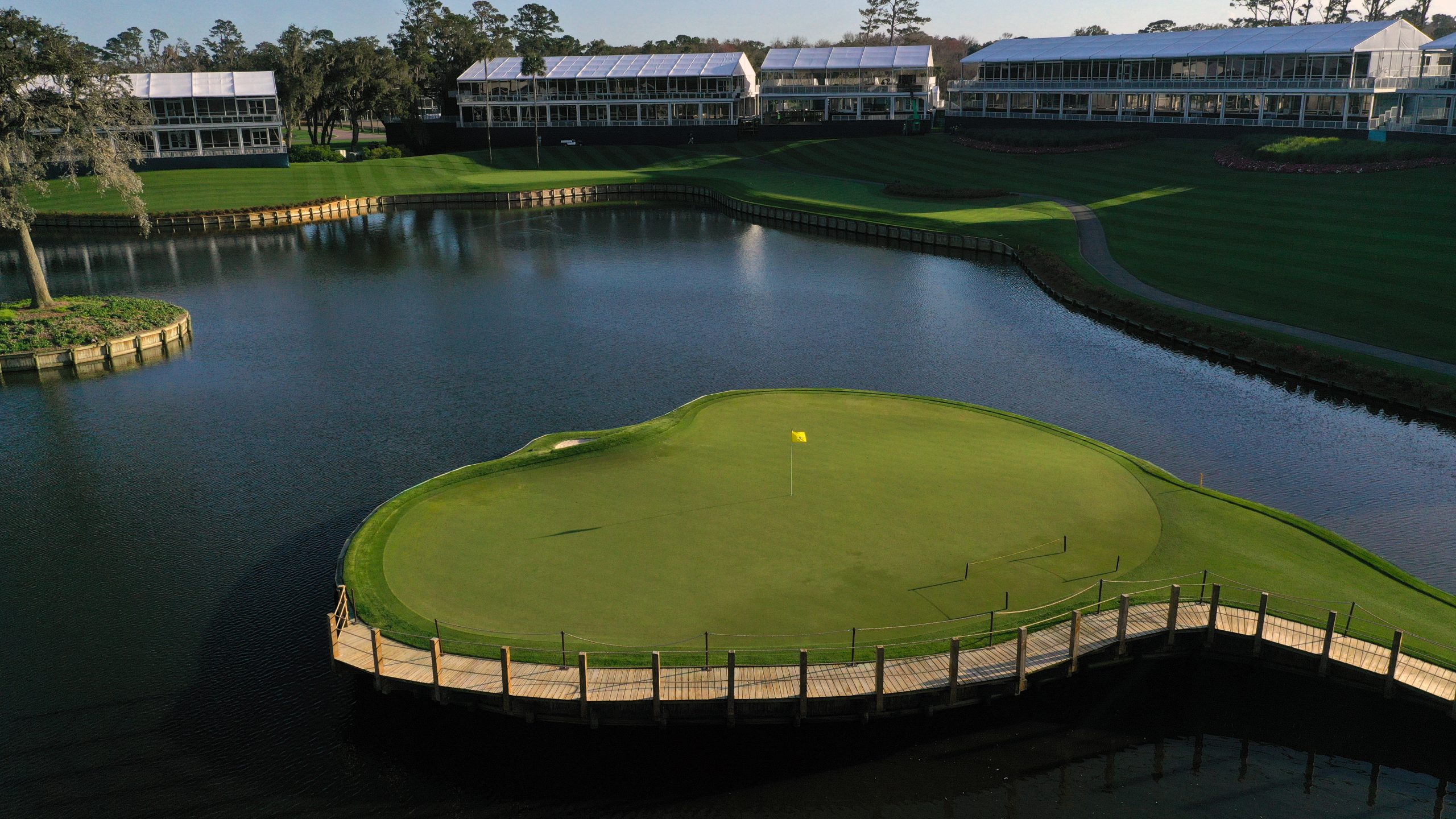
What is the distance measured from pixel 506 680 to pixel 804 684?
583 centimetres

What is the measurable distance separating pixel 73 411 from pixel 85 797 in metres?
25.7

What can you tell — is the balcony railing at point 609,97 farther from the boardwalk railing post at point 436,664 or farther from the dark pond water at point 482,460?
the boardwalk railing post at point 436,664

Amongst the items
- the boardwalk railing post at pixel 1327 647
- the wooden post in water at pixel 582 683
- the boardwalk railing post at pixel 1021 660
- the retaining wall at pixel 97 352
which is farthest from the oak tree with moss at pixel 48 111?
the boardwalk railing post at pixel 1327 647

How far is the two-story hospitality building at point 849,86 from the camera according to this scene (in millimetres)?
119938

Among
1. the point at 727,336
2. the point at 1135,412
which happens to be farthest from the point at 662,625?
the point at 727,336

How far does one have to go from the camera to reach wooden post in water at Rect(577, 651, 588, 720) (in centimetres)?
2061

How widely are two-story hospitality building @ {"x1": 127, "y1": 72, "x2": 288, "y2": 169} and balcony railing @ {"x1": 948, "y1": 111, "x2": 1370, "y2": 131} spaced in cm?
7117

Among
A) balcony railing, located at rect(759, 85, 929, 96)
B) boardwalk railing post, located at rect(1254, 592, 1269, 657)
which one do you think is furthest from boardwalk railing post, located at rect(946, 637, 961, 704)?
balcony railing, located at rect(759, 85, 929, 96)

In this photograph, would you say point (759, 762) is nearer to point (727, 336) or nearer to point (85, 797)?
point (85, 797)

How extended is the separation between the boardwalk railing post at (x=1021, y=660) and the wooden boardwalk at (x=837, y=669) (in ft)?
0.09

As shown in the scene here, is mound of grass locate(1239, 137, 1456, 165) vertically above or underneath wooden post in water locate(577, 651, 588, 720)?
above

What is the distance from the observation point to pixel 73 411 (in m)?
40.6

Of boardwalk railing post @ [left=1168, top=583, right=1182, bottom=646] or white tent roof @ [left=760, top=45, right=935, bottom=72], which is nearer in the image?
boardwalk railing post @ [left=1168, top=583, right=1182, bottom=646]

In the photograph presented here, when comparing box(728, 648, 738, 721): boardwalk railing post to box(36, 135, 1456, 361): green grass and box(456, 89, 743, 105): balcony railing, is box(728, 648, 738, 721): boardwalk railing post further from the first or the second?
box(456, 89, 743, 105): balcony railing
